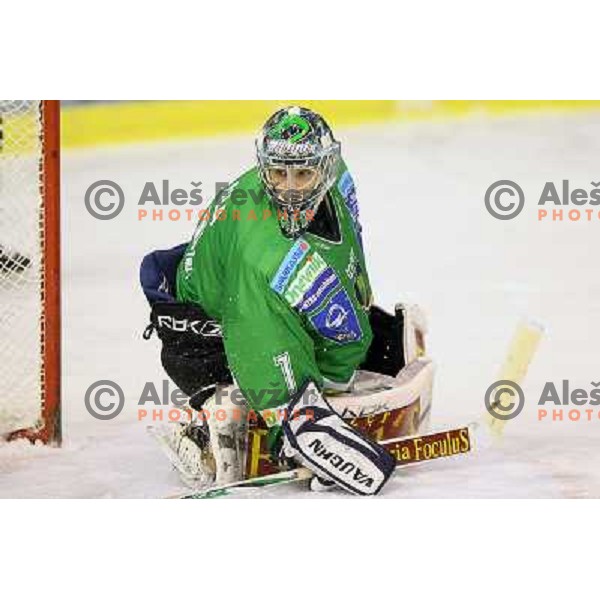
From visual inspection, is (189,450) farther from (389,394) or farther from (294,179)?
(294,179)

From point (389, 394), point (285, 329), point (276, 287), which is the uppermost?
point (276, 287)

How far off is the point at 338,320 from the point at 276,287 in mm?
209

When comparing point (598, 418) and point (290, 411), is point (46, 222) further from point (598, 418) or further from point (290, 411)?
point (598, 418)

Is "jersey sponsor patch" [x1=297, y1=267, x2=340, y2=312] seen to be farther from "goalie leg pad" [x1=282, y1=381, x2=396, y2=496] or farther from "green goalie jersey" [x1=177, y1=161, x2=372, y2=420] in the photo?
"goalie leg pad" [x1=282, y1=381, x2=396, y2=496]

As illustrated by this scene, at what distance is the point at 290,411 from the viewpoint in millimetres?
4363

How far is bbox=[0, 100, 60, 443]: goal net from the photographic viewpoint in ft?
14.5

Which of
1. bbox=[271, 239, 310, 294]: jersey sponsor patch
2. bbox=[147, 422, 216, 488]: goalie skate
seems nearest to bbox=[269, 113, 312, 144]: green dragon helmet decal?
bbox=[271, 239, 310, 294]: jersey sponsor patch

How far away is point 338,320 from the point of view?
4.39m

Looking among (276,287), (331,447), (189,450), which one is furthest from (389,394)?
(189,450)

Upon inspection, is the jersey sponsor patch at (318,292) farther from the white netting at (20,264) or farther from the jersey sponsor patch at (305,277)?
the white netting at (20,264)

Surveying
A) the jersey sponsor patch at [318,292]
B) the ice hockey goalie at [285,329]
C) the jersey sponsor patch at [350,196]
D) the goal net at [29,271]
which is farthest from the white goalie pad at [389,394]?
the goal net at [29,271]

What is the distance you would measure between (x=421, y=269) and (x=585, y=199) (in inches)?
19.5

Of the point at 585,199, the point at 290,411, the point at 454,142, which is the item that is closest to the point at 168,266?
the point at 290,411

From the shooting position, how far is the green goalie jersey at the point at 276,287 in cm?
431
